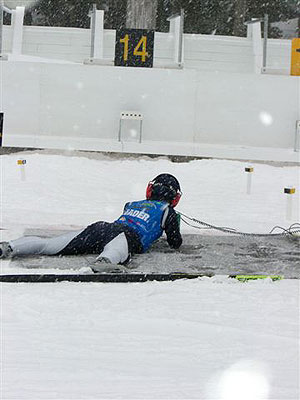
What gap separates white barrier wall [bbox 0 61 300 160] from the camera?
56.6 feet

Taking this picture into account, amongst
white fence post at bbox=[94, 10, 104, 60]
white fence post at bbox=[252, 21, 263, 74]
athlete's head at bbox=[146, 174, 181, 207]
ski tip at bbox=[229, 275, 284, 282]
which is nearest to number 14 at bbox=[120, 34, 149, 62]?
white fence post at bbox=[94, 10, 104, 60]

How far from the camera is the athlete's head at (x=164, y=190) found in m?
7.43

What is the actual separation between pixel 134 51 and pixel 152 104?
1.23 m

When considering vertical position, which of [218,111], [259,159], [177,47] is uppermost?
[177,47]

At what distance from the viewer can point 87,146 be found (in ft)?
52.3

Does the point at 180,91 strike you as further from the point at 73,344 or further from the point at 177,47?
the point at 73,344

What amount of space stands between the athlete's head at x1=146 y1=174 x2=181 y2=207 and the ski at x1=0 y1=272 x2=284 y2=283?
4.12 feet

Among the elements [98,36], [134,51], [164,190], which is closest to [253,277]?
[164,190]

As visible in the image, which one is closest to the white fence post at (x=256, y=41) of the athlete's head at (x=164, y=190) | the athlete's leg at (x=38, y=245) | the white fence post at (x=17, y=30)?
the white fence post at (x=17, y=30)

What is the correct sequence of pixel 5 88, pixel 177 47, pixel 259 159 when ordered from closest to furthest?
pixel 259 159
pixel 5 88
pixel 177 47

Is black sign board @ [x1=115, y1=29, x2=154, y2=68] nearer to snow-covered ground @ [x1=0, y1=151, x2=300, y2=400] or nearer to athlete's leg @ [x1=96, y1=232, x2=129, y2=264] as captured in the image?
snow-covered ground @ [x1=0, y1=151, x2=300, y2=400]

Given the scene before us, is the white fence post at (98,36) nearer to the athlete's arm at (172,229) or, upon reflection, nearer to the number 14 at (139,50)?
the number 14 at (139,50)

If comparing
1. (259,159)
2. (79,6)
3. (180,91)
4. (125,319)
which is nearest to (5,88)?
(180,91)

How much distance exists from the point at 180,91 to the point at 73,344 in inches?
525
